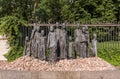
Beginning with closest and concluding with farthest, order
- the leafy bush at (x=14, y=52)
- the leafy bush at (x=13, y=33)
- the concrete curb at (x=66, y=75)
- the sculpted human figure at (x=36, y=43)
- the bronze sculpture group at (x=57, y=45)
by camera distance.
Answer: the concrete curb at (x=66, y=75), the bronze sculpture group at (x=57, y=45), the sculpted human figure at (x=36, y=43), the leafy bush at (x=13, y=33), the leafy bush at (x=14, y=52)

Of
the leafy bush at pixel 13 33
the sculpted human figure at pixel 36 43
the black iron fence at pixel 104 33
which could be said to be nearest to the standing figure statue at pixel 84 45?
the sculpted human figure at pixel 36 43

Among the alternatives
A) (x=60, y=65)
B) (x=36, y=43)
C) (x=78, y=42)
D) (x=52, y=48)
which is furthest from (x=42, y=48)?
(x=78, y=42)

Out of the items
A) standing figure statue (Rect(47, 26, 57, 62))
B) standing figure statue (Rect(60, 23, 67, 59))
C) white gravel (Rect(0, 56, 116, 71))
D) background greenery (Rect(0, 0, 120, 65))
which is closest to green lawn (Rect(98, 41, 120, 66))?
background greenery (Rect(0, 0, 120, 65))

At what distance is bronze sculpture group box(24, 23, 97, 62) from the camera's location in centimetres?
1184

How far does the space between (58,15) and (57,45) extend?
15.8 meters

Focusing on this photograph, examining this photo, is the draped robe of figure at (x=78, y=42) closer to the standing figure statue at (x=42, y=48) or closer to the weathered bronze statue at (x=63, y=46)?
the weathered bronze statue at (x=63, y=46)

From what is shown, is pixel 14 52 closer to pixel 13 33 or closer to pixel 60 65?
pixel 13 33

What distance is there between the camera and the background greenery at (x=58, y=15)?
1526 cm

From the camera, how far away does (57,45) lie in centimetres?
1194

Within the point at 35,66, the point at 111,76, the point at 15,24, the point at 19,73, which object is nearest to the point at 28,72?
the point at 19,73

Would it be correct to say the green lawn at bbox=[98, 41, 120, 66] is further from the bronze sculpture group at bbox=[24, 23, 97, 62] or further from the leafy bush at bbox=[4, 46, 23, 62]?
the leafy bush at bbox=[4, 46, 23, 62]

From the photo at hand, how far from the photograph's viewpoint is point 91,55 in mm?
12602

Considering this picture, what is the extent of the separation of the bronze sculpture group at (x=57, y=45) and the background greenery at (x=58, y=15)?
3.07 meters

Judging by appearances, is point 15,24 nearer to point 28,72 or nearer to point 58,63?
point 58,63
